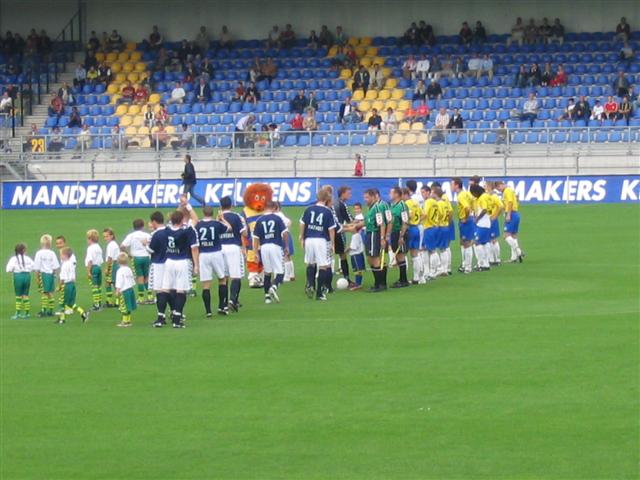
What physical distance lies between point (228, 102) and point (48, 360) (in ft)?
115

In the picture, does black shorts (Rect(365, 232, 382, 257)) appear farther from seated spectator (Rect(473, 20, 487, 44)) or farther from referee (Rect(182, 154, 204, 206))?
seated spectator (Rect(473, 20, 487, 44))

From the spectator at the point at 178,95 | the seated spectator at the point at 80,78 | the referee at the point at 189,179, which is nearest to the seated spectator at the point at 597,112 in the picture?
the referee at the point at 189,179

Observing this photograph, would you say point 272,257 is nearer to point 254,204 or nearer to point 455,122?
point 254,204

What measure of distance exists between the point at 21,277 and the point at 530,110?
28.7 metres

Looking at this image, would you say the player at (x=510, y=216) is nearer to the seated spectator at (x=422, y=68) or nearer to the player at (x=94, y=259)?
the player at (x=94, y=259)

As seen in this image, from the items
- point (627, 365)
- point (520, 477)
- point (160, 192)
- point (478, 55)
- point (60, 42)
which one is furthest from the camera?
point (60, 42)

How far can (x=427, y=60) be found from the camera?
171 ft

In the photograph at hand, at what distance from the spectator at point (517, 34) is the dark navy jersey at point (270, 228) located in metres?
31.6

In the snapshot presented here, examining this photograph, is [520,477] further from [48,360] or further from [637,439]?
[48,360]

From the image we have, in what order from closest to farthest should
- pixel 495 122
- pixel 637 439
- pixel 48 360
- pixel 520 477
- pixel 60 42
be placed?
pixel 520 477 → pixel 637 439 → pixel 48 360 → pixel 495 122 → pixel 60 42

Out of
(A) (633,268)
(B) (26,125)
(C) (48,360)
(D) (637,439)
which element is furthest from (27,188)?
(D) (637,439)

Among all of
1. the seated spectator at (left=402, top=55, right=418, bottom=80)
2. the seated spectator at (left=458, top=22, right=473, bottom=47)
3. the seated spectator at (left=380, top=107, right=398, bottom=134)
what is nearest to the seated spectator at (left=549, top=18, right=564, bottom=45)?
the seated spectator at (left=458, top=22, right=473, bottom=47)

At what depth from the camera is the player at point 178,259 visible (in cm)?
2008

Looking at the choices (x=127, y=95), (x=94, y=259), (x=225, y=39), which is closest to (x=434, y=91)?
(x=225, y=39)
